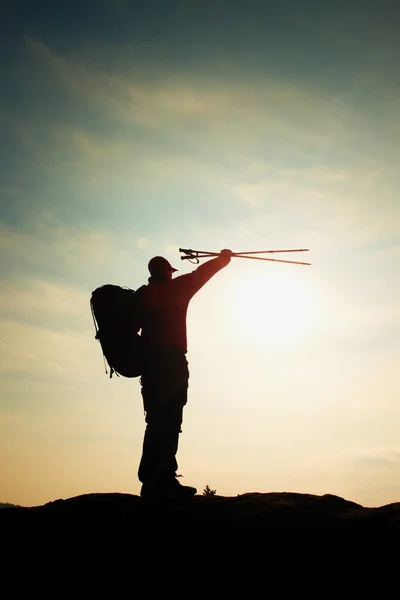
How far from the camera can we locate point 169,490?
7777 millimetres

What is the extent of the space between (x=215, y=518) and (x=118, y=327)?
342 cm

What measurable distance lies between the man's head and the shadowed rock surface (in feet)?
11.1

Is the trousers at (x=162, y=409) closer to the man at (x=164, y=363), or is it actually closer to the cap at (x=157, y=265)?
the man at (x=164, y=363)

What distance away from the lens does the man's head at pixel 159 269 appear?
8.89 m

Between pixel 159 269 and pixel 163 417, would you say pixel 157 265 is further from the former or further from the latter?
pixel 163 417

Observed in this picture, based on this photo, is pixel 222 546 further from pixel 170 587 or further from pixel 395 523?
pixel 395 523

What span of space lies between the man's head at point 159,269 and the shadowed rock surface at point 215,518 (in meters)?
3.38

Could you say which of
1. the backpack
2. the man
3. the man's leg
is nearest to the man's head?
the man

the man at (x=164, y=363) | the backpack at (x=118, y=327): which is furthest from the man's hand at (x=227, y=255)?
the backpack at (x=118, y=327)

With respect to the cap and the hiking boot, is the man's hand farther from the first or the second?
the hiking boot

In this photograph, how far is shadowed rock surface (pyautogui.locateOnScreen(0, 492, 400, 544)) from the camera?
5.98 m

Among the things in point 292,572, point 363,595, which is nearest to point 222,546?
point 292,572

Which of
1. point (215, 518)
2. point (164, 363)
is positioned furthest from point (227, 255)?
point (215, 518)

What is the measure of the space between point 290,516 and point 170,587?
1.64 meters
